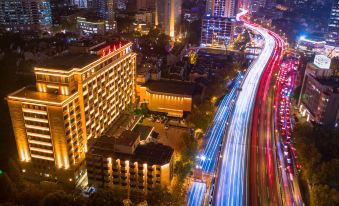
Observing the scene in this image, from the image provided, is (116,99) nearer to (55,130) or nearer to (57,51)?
(55,130)

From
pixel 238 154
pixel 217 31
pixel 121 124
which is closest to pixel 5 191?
pixel 121 124

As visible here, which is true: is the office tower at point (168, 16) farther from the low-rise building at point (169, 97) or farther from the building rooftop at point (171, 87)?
the low-rise building at point (169, 97)

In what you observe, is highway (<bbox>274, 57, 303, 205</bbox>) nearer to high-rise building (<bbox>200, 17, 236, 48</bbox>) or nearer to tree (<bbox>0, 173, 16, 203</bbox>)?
high-rise building (<bbox>200, 17, 236, 48</bbox>)

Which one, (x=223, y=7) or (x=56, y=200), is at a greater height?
(x=223, y=7)

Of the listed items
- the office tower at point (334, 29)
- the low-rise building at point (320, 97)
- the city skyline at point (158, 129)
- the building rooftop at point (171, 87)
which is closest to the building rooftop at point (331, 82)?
the low-rise building at point (320, 97)

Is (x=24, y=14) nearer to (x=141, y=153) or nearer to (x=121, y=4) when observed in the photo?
(x=121, y=4)

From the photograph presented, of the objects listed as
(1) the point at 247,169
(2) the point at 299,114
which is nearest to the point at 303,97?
(2) the point at 299,114
